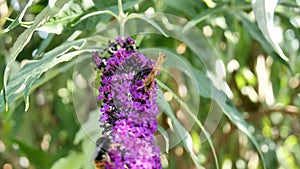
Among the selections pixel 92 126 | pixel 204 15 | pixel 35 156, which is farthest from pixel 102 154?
pixel 35 156

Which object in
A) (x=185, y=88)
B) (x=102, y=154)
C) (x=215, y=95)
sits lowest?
(x=185, y=88)

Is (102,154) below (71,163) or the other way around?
the other way around

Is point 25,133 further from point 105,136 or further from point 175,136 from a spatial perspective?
point 105,136

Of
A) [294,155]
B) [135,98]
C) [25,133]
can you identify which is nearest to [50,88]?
[25,133]

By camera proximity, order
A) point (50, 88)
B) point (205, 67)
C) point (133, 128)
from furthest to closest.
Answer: point (50, 88) → point (205, 67) → point (133, 128)

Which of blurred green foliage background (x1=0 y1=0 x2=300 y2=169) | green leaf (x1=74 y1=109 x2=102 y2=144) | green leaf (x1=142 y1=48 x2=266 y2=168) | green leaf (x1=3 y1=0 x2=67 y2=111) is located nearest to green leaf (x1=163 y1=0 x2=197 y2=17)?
blurred green foliage background (x1=0 y1=0 x2=300 y2=169)

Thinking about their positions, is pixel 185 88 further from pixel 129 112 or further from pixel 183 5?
pixel 129 112
